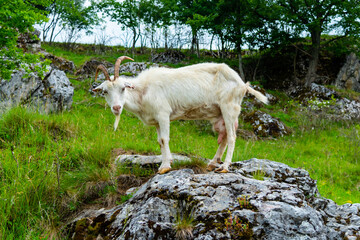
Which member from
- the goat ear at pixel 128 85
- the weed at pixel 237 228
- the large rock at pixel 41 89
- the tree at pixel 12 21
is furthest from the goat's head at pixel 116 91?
the large rock at pixel 41 89

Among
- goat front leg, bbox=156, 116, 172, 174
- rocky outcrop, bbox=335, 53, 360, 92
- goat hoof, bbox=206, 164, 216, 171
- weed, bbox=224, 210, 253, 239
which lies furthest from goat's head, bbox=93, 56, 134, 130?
rocky outcrop, bbox=335, 53, 360, 92

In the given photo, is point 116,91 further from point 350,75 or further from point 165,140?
point 350,75

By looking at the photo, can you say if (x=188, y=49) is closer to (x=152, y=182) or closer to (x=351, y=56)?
(x=351, y=56)

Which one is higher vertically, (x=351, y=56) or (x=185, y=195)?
(x=351, y=56)

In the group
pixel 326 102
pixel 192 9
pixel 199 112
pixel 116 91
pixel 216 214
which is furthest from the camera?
pixel 192 9

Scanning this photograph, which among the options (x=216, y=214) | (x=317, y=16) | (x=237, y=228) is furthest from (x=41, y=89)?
(x=317, y=16)

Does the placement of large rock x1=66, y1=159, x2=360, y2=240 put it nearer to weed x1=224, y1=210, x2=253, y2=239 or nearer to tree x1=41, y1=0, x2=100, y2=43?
weed x1=224, y1=210, x2=253, y2=239

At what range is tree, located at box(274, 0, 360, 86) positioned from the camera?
65.7 feet

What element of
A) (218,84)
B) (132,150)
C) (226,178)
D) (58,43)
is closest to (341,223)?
(226,178)

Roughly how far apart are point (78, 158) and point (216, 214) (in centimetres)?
361

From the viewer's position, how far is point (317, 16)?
21.6m

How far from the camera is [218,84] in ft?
17.2

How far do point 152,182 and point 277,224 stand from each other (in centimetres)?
203

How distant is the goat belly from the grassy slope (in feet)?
5.86
